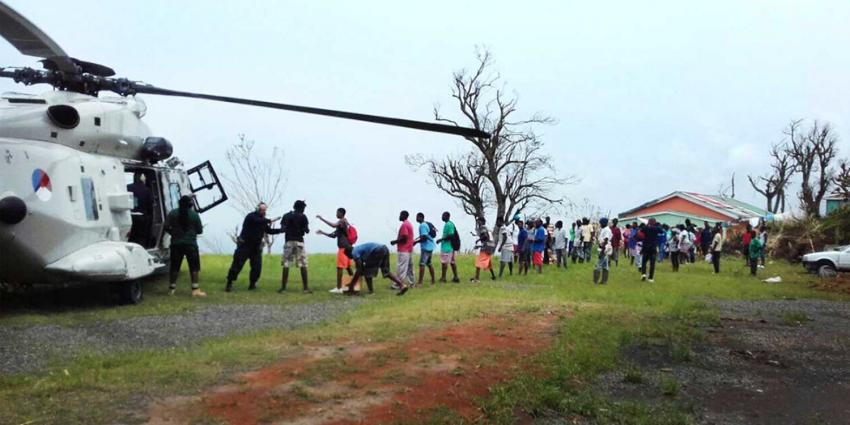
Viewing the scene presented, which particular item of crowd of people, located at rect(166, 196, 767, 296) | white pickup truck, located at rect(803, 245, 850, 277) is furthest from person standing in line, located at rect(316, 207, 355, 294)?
white pickup truck, located at rect(803, 245, 850, 277)

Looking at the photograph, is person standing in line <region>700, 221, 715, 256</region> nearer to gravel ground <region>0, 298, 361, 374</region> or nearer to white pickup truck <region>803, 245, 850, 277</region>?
white pickup truck <region>803, 245, 850, 277</region>

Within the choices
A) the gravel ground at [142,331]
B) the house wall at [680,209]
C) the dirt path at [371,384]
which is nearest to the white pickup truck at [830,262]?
the dirt path at [371,384]

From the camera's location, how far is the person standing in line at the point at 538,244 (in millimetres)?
19500

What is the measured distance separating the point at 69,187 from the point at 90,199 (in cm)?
54

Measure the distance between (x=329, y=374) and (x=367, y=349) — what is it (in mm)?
1225

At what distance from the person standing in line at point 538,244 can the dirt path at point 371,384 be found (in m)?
Result: 10.9

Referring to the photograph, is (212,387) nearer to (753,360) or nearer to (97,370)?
(97,370)

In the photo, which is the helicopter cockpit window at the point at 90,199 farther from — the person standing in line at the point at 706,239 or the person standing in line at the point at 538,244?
the person standing in line at the point at 706,239

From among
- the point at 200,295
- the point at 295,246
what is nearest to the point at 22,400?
the point at 200,295

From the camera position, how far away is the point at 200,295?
12.4 metres

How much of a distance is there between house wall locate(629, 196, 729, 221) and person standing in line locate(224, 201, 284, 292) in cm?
4119

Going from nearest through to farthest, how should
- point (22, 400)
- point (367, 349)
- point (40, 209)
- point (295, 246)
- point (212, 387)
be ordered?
point (22, 400), point (212, 387), point (367, 349), point (40, 209), point (295, 246)

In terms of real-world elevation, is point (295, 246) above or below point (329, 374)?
above

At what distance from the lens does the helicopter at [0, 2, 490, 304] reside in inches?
366
